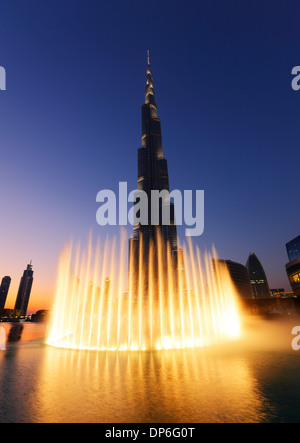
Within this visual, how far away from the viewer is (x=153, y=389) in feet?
28.2

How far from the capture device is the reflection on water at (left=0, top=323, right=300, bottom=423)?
657 cm

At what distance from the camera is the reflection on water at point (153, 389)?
6.57m

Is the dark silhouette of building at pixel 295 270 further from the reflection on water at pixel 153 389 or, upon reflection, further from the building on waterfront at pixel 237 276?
the reflection on water at pixel 153 389

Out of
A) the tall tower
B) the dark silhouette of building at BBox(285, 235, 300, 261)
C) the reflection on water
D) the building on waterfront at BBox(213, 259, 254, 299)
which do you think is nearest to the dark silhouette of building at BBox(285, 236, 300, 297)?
Answer: the dark silhouette of building at BBox(285, 235, 300, 261)

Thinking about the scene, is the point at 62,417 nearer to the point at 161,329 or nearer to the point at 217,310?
the point at 161,329

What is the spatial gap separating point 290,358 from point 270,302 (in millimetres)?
75854

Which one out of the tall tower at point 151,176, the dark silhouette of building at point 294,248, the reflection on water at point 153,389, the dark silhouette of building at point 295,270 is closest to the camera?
the reflection on water at point 153,389

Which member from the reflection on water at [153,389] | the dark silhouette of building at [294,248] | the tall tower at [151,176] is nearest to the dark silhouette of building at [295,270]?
the dark silhouette of building at [294,248]

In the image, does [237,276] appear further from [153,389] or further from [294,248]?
[153,389]

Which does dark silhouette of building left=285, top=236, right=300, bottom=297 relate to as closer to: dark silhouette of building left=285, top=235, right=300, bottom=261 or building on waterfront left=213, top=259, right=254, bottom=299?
dark silhouette of building left=285, top=235, right=300, bottom=261

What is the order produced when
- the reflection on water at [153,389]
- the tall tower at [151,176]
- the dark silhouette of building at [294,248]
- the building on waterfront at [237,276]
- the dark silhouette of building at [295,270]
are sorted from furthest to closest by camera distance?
1. the building on waterfront at [237,276]
2. the tall tower at [151,176]
3. the dark silhouette of building at [294,248]
4. the dark silhouette of building at [295,270]
5. the reflection on water at [153,389]

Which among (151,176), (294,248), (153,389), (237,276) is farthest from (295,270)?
(151,176)

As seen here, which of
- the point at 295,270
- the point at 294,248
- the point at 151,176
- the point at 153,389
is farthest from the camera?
the point at 151,176
